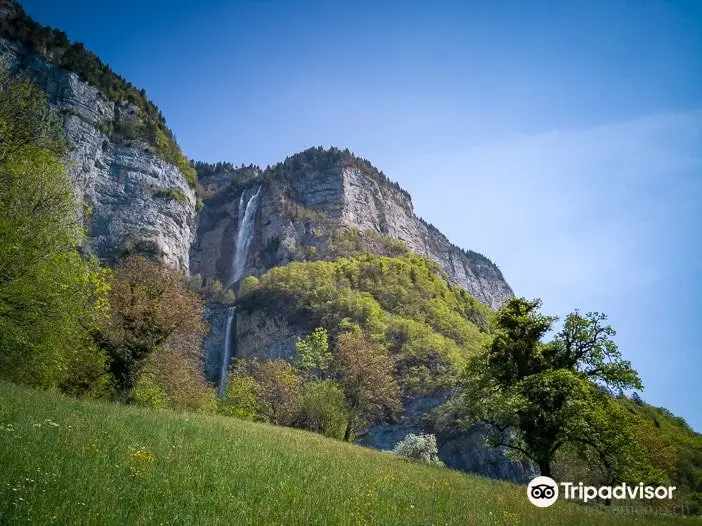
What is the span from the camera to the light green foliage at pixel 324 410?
139 ft

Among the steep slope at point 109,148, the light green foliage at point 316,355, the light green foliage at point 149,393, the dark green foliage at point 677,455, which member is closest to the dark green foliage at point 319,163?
the steep slope at point 109,148

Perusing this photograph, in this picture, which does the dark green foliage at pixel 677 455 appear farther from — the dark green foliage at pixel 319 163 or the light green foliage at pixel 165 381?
the dark green foliage at pixel 319 163

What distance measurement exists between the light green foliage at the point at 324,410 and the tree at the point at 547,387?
63.9 feet

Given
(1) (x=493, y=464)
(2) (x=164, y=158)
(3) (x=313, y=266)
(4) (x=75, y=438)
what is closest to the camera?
(4) (x=75, y=438)

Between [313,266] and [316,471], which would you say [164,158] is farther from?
[316,471]

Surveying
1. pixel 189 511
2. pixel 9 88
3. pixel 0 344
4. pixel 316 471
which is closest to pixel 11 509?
pixel 189 511

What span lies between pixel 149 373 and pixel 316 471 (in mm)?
20786

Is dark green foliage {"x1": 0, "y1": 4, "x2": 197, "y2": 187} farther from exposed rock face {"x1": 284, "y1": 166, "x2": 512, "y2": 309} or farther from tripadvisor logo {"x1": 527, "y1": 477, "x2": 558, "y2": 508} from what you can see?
tripadvisor logo {"x1": 527, "y1": 477, "x2": 558, "y2": 508}

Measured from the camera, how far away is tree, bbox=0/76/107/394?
17.7m

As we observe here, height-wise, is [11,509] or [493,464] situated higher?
[11,509]

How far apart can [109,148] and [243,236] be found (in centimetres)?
6522

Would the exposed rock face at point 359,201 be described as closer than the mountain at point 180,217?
No

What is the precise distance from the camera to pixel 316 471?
37.0 feet

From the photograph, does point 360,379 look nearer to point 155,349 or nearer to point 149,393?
point 149,393
